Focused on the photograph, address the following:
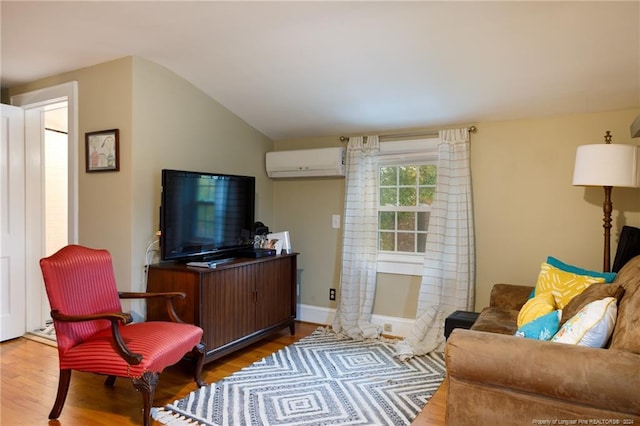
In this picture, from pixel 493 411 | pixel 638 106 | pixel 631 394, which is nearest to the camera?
pixel 631 394

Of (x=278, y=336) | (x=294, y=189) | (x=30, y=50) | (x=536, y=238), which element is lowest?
(x=278, y=336)

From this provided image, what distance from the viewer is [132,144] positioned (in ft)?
9.32

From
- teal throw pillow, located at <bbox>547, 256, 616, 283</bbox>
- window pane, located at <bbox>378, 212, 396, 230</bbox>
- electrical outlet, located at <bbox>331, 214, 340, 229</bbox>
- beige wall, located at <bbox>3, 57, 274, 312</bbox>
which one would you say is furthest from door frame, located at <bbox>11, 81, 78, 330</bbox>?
teal throw pillow, located at <bbox>547, 256, 616, 283</bbox>

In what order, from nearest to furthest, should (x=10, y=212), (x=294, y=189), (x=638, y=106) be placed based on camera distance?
(x=638, y=106) → (x=10, y=212) → (x=294, y=189)

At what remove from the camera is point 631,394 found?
1.42m

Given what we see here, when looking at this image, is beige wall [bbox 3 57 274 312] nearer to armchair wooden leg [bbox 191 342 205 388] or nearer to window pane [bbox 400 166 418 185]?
armchair wooden leg [bbox 191 342 205 388]

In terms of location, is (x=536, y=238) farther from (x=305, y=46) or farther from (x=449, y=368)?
(x=305, y=46)

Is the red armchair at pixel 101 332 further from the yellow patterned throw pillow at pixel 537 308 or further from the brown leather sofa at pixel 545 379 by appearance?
the yellow patterned throw pillow at pixel 537 308

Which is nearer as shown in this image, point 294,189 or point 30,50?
point 30,50

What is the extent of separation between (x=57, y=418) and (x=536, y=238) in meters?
3.45

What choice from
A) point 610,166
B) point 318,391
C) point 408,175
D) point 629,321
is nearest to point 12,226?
point 318,391

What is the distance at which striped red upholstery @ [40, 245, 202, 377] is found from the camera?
2.11m

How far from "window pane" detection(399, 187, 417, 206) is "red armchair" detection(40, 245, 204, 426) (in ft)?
7.16

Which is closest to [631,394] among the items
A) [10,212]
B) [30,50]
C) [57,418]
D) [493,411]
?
[493,411]
